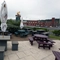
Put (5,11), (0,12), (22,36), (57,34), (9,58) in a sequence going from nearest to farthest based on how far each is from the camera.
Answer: (9,58)
(5,11)
(0,12)
(22,36)
(57,34)

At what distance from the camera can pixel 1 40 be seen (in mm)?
6680

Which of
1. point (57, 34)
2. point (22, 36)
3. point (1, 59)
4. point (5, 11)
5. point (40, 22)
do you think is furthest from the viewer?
point (40, 22)

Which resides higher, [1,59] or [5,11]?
[5,11]

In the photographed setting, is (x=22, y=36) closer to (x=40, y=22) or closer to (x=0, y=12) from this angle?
(x=0, y=12)

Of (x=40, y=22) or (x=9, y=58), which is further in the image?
(x=40, y=22)

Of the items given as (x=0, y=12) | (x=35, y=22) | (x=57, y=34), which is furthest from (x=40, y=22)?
(x=0, y=12)

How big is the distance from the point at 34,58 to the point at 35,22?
49.6m

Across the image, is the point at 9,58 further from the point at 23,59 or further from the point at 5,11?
the point at 5,11

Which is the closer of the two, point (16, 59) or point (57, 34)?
point (16, 59)

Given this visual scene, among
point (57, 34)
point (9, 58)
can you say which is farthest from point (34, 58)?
point (57, 34)

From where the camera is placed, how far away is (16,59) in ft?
18.1

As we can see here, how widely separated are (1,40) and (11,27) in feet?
23.9

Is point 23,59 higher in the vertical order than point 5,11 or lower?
lower

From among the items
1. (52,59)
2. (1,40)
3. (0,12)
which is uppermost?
(0,12)
